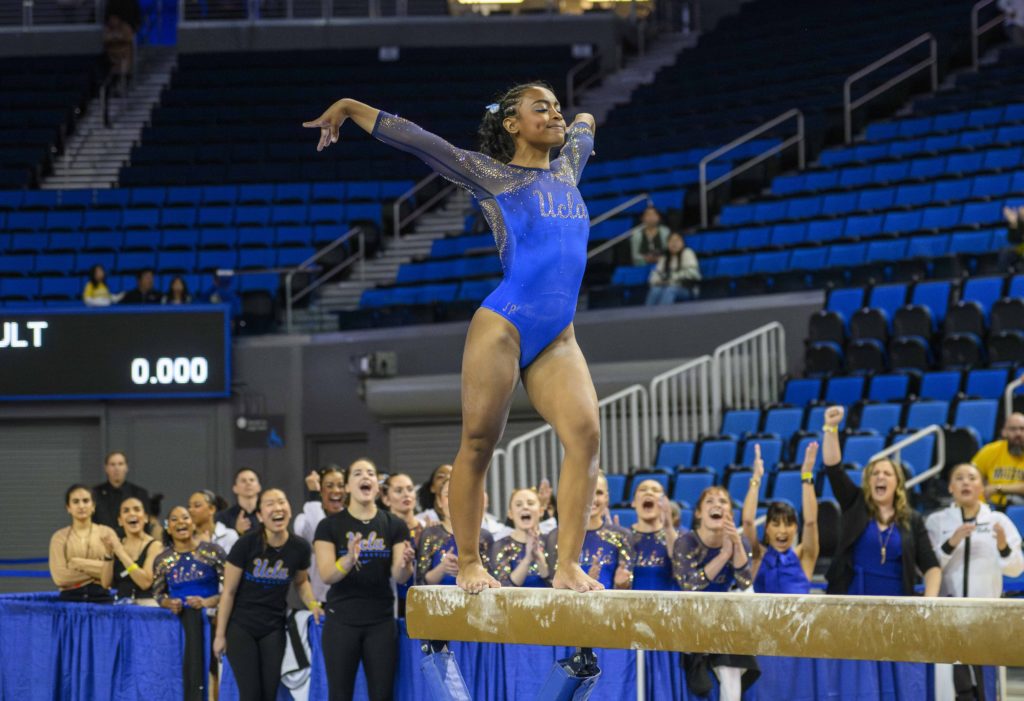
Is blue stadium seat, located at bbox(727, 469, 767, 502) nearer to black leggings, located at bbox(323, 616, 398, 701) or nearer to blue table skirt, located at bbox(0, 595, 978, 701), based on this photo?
blue table skirt, located at bbox(0, 595, 978, 701)

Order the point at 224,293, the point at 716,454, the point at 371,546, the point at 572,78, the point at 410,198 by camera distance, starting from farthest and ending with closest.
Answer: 1. the point at 572,78
2. the point at 410,198
3. the point at 224,293
4. the point at 716,454
5. the point at 371,546

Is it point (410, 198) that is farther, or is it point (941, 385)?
point (410, 198)

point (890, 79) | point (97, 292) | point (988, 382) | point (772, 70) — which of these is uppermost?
point (772, 70)

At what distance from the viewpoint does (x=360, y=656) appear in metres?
6.75

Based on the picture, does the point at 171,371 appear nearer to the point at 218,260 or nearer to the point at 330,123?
the point at 218,260

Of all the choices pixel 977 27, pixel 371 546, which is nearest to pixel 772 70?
pixel 977 27

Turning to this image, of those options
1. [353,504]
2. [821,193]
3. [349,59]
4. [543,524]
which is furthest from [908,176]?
[349,59]

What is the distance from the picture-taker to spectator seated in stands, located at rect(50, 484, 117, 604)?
26.2ft

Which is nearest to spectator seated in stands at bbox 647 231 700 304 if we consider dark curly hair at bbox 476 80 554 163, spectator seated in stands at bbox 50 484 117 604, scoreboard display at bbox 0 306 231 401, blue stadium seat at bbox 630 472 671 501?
blue stadium seat at bbox 630 472 671 501

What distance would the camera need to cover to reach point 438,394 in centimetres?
1374

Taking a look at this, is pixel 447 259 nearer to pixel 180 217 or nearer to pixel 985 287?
pixel 180 217

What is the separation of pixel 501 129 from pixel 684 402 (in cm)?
719

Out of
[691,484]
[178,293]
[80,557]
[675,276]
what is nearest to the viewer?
[80,557]

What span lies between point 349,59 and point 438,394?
31.8 ft
